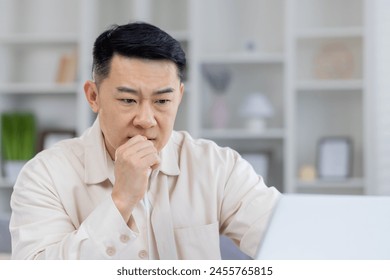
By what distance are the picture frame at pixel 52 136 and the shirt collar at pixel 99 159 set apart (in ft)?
9.50

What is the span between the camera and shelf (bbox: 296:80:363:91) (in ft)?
12.7

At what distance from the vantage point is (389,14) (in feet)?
12.6

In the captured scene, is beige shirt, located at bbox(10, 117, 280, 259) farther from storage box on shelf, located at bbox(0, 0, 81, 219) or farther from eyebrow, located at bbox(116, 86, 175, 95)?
storage box on shelf, located at bbox(0, 0, 81, 219)

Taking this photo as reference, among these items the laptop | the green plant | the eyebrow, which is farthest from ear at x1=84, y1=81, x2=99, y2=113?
the green plant

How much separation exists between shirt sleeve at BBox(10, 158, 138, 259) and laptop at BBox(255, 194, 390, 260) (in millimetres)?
379

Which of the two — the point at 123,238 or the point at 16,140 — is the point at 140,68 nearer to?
the point at 123,238

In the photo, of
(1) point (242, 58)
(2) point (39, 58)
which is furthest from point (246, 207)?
(2) point (39, 58)

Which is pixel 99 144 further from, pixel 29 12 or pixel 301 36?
pixel 29 12

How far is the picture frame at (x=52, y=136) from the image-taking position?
13.9 ft

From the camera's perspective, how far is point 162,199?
135 centimetres

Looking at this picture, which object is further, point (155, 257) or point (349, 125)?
point (349, 125)

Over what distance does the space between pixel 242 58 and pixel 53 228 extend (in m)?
2.96
